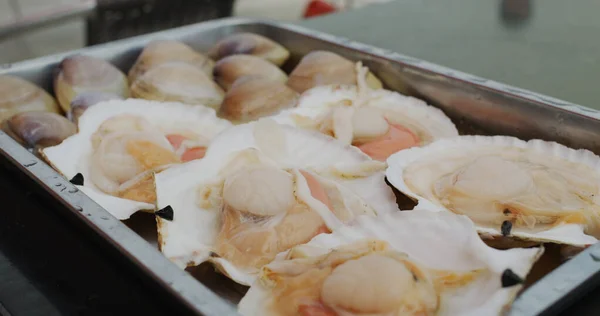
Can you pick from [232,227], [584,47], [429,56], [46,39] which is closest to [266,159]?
[232,227]

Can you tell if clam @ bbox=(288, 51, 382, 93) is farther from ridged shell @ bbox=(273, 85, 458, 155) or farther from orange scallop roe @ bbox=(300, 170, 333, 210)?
orange scallop roe @ bbox=(300, 170, 333, 210)

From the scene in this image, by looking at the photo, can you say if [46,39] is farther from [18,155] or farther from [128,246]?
[128,246]

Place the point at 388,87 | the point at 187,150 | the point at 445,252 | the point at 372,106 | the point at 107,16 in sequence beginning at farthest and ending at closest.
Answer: the point at 107,16, the point at 388,87, the point at 372,106, the point at 187,150, the point at 445,252

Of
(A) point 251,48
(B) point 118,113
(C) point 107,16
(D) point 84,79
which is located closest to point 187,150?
(B) point 118,113

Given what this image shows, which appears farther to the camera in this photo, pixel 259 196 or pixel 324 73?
pixel 324 73

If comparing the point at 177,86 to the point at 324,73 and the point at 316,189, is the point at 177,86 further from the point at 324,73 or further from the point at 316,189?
the point at 316,189

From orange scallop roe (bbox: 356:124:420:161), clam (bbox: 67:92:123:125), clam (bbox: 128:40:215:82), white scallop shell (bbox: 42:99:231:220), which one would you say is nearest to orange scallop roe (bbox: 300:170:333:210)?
orange scallop roe (bbox: 356:124:420:161)
